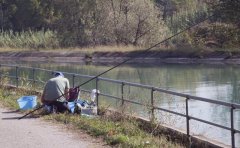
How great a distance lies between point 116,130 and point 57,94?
12.0ft

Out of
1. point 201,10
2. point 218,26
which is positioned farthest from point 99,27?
point 218,26

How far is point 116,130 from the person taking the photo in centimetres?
1162

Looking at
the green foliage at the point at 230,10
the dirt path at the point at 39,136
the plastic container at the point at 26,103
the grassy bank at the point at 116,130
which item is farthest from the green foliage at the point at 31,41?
the dirt path at the point at 39,136

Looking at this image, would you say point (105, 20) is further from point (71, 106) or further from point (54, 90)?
point (71, 106)

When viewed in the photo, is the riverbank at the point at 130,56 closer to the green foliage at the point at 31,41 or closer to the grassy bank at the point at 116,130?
the green foliage at the point at 31,41

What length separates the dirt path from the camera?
34.6 ft

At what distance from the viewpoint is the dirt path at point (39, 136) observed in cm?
1055

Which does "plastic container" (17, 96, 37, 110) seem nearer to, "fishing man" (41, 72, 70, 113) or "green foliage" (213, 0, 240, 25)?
"fishing man" (41, 72, 70, 113)

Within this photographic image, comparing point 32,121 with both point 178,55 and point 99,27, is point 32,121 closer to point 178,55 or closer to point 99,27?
point 178,55

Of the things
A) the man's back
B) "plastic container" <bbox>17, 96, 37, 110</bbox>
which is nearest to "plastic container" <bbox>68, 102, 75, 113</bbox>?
the man's back

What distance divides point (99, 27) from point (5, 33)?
13985 mm

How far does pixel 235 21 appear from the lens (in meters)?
15.4

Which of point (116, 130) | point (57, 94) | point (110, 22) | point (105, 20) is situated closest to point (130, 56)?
point (110, 22)

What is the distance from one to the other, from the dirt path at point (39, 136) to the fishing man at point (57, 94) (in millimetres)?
1028
